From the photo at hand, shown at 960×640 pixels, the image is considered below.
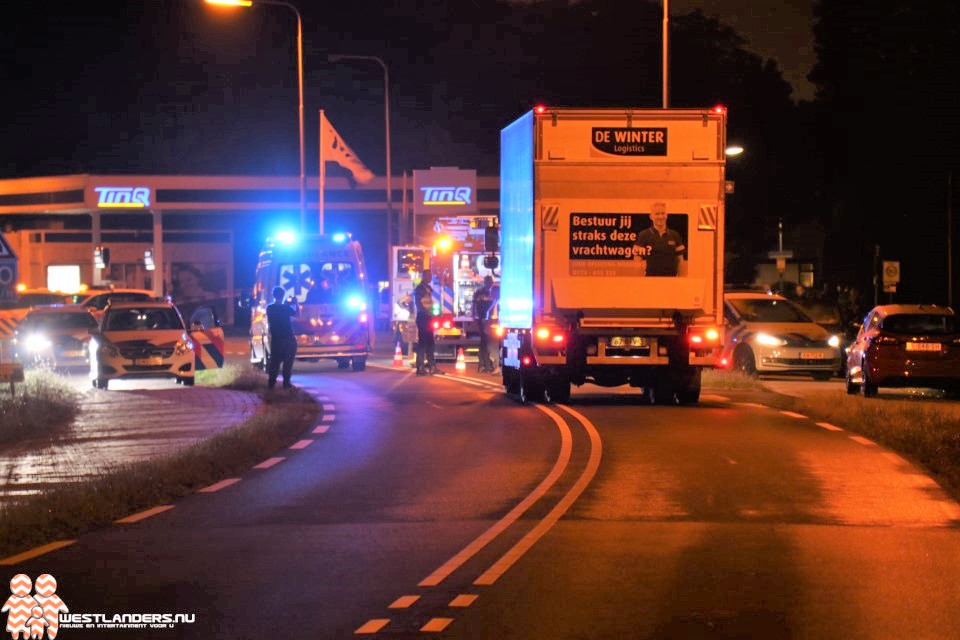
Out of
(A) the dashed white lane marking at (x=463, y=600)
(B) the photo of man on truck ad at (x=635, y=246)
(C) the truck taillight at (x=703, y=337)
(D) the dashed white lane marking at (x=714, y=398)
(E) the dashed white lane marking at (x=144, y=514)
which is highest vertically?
(B) the photo of man on truck ad at (x=635, y=246)

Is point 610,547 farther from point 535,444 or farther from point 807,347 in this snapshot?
point 807,347

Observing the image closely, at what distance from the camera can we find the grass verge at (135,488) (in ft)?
36.2

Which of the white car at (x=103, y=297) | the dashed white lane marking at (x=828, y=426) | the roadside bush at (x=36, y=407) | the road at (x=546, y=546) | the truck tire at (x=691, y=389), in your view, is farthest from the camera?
the white car at (x=103, y=297)

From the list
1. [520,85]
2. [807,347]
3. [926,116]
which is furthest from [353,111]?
[807,347]

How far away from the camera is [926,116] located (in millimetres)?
49188

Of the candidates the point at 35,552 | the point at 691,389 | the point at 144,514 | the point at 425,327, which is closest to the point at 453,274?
the point at 425,327

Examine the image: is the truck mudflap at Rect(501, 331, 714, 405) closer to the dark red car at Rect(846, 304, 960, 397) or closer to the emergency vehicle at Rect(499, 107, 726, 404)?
the emergency vehicle at Rect(499, 107, 726, 404)

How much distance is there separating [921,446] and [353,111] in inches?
2919

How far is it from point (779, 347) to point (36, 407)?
14.3 m

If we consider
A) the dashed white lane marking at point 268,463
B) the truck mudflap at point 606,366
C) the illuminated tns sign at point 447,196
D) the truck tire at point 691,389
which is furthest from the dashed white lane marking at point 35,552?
the illuminated tns sign at point 447,196

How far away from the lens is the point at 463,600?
855 centimetres

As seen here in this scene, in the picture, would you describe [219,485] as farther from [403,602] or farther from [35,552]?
[403,602]

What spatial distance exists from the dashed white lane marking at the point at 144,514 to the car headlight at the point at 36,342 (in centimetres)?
2179

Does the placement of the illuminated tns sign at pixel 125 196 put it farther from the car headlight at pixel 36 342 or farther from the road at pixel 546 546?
the road at pixel 546 546
